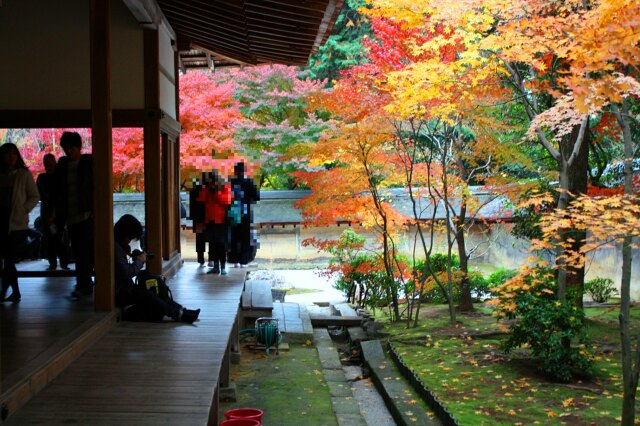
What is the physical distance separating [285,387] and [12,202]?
3.68m

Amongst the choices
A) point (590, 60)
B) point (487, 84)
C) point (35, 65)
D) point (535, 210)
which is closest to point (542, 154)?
point (535, 210)

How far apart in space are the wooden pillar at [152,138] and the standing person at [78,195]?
5.20 feet

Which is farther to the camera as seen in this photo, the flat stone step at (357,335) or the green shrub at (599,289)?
the green shrub at (599,289)

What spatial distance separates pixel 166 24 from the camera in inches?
379

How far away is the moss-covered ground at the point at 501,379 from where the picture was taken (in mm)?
7117

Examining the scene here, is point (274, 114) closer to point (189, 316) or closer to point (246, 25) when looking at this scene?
point (246, 25)

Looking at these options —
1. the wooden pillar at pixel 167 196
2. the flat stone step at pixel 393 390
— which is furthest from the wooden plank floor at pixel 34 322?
the flat stone step at pixel 393 390

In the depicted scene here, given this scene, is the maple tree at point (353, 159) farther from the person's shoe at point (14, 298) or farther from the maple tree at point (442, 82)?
the person's shoe at point (14, 298)

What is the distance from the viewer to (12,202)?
6496mm

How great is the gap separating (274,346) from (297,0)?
503 centimetres

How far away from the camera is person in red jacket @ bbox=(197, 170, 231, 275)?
9078mm

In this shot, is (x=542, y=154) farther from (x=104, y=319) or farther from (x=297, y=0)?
(x=104, y=319)

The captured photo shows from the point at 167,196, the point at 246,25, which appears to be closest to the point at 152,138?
the point at 167,196

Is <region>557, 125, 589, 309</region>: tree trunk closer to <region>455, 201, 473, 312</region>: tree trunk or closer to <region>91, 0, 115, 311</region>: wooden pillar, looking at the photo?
<region>455, 201, 473, 312</region>: tree trunk
